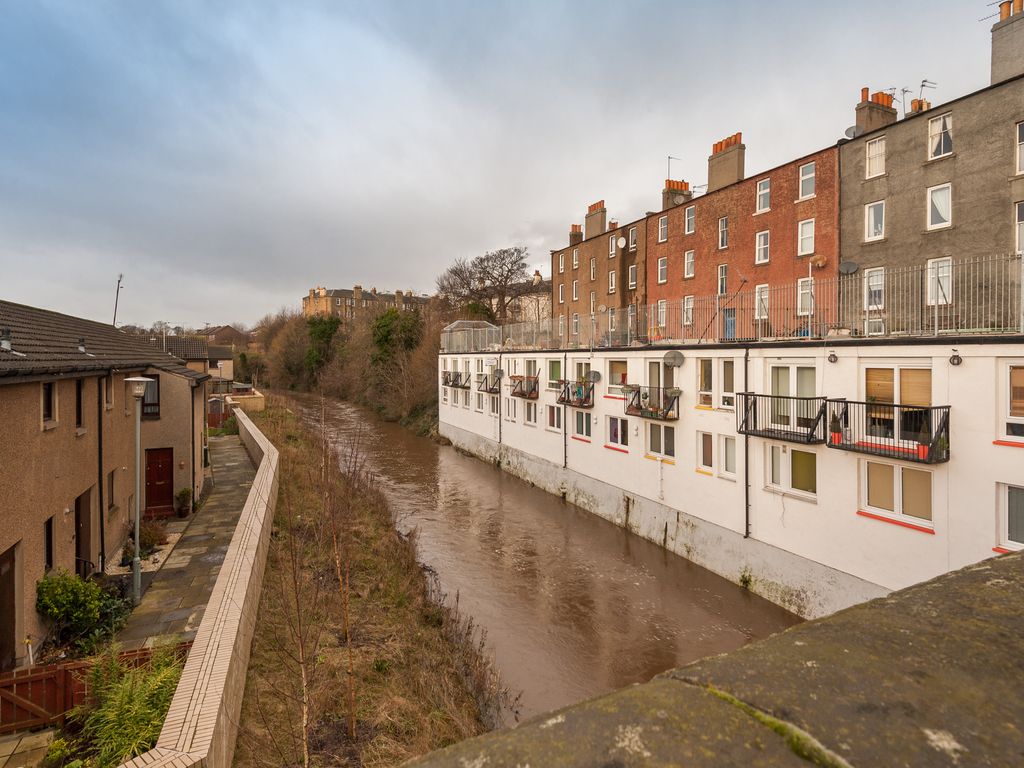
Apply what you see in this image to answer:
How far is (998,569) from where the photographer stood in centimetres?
205

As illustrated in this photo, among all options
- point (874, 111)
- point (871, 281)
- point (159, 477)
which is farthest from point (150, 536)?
point (874, 111)

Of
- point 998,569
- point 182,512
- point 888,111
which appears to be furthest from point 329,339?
point 998,569

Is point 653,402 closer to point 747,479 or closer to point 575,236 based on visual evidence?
point 747,479

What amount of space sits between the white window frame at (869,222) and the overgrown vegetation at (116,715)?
23579 mm

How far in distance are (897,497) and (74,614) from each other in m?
15.6

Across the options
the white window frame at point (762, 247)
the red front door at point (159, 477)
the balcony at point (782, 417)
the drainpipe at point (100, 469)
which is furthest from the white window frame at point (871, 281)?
the red front door at point (159, 477)

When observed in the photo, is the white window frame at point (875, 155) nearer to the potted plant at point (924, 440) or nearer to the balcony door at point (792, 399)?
the balcony door at point (792, 399)

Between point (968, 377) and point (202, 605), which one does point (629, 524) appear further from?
point (202, 605)

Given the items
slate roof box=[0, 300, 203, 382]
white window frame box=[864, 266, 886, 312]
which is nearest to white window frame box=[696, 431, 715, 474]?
white window frame box=[864, 266, 886, 312]

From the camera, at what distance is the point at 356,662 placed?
1018cm

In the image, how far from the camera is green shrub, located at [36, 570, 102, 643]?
9.77m

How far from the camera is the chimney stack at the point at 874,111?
22594 mm

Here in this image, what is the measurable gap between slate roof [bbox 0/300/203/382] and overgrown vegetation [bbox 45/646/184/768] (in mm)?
4264

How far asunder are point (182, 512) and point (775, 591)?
17.0m
